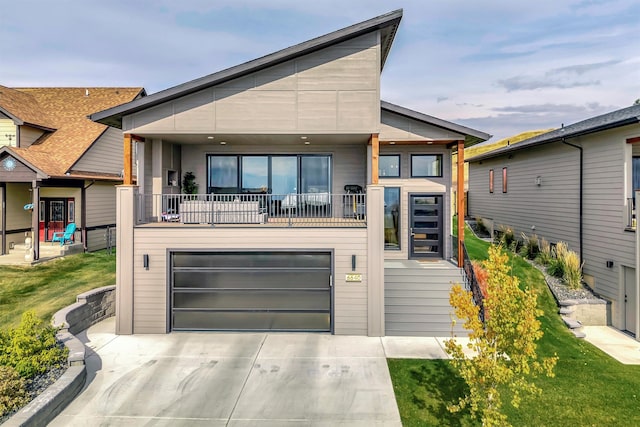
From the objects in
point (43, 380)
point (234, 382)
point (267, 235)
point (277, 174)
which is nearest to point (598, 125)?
point (277, 174)

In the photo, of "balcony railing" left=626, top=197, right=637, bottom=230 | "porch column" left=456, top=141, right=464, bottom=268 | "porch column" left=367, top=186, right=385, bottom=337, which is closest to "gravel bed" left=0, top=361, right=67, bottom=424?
"porch column" left=367, top=186, right=385, bottom=337

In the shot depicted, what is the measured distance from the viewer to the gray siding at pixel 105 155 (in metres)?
17.4

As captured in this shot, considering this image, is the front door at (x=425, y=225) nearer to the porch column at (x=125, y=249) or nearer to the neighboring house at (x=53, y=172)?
the porch column at (x=125, y=249)

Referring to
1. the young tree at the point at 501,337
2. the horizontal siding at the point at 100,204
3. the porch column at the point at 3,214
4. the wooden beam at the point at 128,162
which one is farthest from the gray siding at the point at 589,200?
the porch column at the point at 3,214

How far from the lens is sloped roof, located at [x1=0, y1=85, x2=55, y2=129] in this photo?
1689cm

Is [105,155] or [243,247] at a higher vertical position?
[105,155]

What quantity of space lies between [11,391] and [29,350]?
46.3 inches

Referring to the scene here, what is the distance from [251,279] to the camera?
33.2 ft

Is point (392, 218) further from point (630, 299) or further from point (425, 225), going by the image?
point (630, 299)

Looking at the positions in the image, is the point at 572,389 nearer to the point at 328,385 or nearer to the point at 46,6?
the point at 328,385

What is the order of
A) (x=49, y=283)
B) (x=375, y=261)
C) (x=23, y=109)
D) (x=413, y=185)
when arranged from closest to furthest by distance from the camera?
(x=375, y=261), (x=49, y=283), (x=413, y=185), (x=23, y=109)

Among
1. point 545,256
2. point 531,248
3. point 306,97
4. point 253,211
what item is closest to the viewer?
point 306,97

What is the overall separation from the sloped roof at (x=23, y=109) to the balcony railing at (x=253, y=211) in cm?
1077

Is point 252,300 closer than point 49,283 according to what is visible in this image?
Yes
